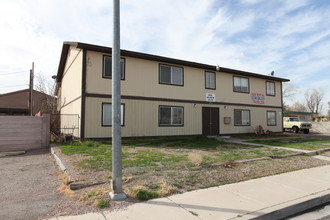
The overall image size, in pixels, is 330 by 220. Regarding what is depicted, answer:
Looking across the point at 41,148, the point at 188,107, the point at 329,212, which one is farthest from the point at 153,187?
the point at 188,107

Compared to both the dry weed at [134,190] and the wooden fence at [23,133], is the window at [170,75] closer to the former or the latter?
the wooden fence at [23,133]

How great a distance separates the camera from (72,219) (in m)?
3.53

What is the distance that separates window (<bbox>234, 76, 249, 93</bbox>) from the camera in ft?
60.0

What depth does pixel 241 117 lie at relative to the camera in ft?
60.5

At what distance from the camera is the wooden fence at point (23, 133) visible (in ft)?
34.9

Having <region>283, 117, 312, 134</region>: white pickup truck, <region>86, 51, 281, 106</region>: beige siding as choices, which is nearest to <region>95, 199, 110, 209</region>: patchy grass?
<region>86, 51, 281, 106</region>: beige siding

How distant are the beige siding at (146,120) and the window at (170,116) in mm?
272

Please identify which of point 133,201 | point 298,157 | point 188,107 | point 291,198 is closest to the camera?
point 133,201

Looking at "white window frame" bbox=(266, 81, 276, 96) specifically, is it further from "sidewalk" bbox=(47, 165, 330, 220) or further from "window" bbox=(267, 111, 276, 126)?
"sidewalk" bbox=(47, 165, 330, 220)

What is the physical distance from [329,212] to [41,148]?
463 inches

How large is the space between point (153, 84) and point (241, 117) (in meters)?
8.48

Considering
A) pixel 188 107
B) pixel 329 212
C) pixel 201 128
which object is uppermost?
pixel 188 107

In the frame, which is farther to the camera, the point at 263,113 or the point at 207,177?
the point at 263,113

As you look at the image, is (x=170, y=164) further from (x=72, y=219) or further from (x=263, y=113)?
(x=263, y=113)
